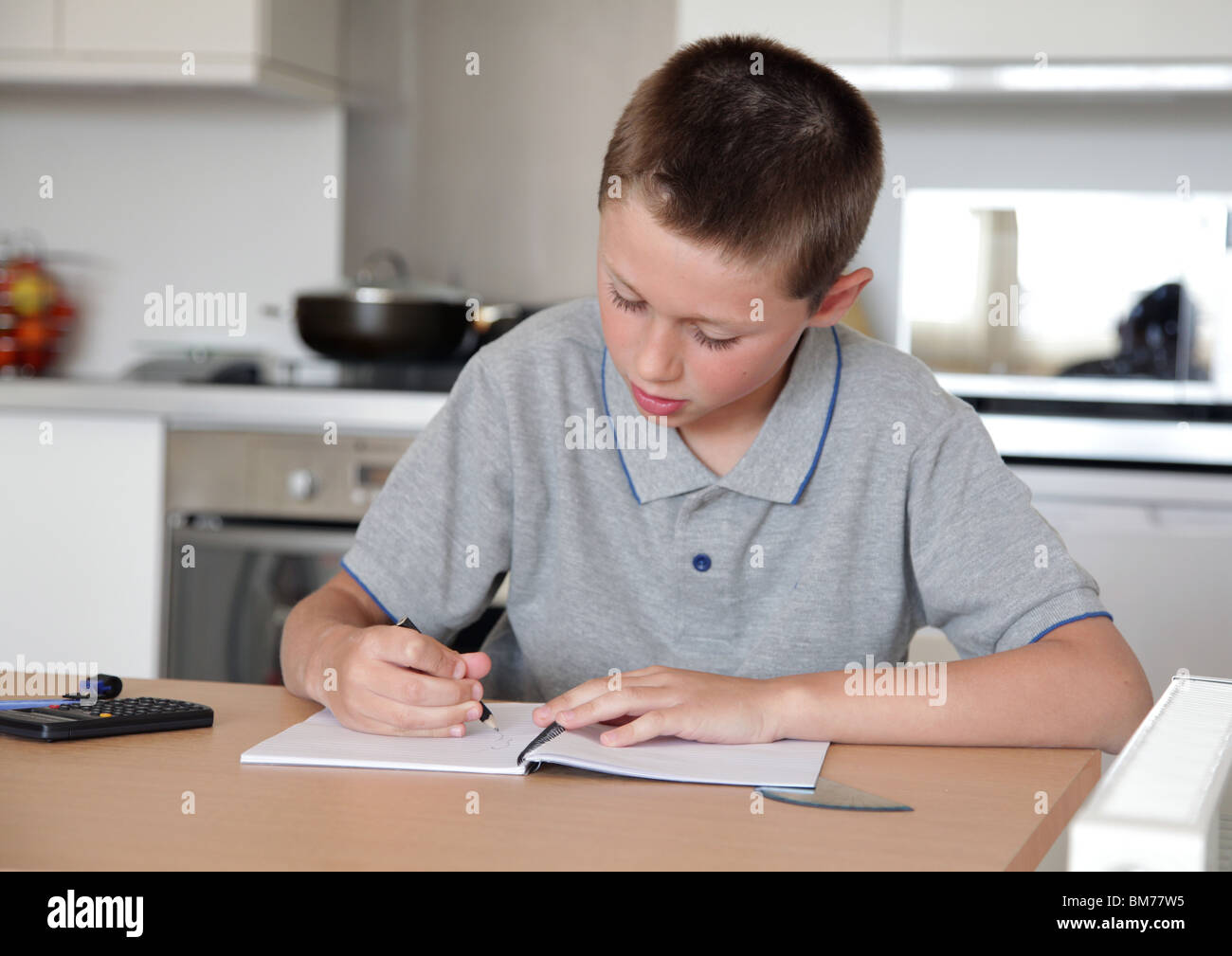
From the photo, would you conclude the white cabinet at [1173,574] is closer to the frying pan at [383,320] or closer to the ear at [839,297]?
the ear at [839,297]

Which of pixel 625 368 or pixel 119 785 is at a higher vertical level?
pixel 625 368

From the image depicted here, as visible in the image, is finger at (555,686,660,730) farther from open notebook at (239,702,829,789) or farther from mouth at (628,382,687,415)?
mouth at (628,382,687,415)

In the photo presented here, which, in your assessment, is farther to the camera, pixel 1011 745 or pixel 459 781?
pixel 1011 745

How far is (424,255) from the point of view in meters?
2.75

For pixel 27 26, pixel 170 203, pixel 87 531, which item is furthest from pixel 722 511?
pixel 170 203

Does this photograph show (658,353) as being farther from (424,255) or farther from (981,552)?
(424,255)

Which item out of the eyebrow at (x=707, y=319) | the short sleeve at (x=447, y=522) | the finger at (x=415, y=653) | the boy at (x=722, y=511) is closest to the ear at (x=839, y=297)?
the boy at (x=722, y=511)

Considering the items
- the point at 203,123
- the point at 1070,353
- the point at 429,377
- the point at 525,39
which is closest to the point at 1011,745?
the point at 1070,353

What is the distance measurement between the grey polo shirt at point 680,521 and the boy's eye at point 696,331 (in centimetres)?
16

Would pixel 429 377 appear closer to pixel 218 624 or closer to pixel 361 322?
pixel 361 322

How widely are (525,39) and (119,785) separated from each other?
2244 millimetres

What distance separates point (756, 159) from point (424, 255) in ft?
6.25

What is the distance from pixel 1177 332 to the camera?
2229 millimetres

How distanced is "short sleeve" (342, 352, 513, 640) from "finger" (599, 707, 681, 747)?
0.31 metres
